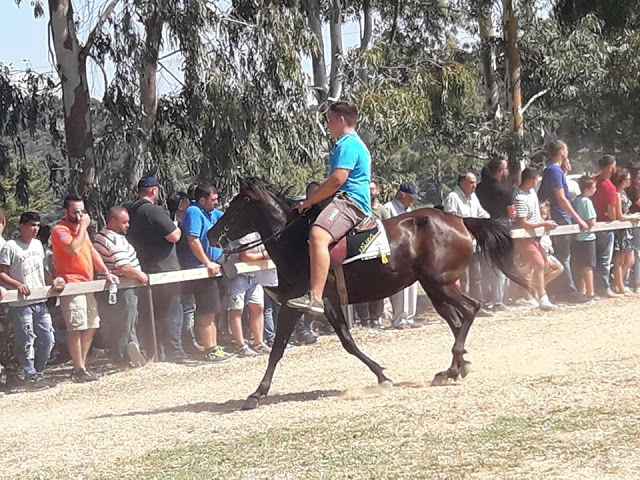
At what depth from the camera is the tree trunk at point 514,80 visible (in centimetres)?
2486

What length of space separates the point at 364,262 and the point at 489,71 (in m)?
20.1

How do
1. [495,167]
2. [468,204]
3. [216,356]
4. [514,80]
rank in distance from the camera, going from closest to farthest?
[216,356] → [468,204] → [495,167] → [514,80]

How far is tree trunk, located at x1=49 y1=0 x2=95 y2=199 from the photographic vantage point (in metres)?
19.2

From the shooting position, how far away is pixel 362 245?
984 centimetres

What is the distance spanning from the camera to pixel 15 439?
9.19m

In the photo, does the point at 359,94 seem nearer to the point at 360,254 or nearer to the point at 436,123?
the point at 436,123

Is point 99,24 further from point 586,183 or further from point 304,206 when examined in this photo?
point 304,206

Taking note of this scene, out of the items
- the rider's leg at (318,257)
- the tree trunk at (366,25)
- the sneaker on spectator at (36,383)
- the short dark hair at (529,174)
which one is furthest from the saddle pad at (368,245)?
the tree trunk at (366,25)

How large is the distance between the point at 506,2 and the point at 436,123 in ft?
11.1

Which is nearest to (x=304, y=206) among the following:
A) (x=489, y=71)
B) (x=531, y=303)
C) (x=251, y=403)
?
(x=251, y=403)

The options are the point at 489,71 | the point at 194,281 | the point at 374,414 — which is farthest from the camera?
the point at 489,71

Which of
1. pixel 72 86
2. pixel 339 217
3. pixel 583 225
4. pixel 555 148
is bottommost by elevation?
pixel 583 225

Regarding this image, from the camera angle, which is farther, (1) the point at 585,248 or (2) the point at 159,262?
(1) the point at 585,248

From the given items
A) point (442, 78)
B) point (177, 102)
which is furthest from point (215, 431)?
point (442, 78)
